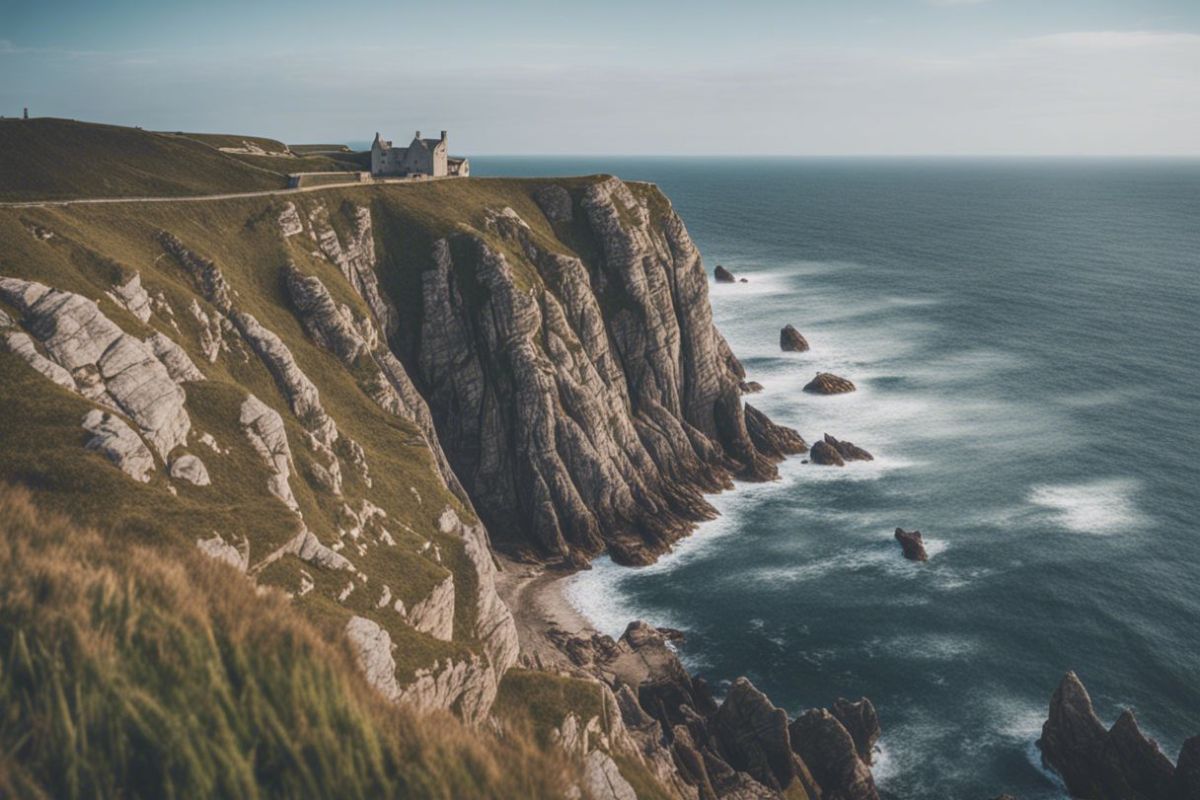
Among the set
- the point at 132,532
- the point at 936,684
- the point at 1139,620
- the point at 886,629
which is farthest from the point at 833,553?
the point at 132,532

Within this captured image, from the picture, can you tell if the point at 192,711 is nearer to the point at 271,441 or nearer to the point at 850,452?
the point at 271,441

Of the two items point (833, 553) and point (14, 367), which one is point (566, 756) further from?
point (833, 553)

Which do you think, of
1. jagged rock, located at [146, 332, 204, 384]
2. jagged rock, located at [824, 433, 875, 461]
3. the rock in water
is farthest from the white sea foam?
jagged rock, located at [146, 332, 204, 384]

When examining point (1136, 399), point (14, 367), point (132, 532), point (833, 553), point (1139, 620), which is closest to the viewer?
point (132, 532)

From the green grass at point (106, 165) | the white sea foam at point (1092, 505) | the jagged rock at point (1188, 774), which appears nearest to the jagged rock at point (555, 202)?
the green grass at point (106, 165)

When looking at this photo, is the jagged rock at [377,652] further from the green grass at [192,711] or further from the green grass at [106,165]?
the green grass at [106,165]
